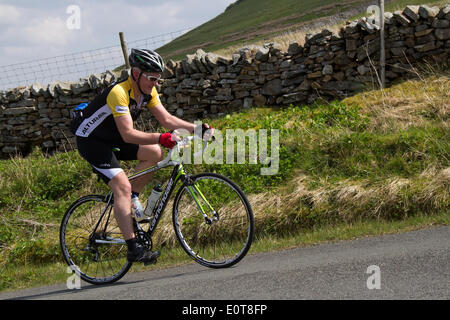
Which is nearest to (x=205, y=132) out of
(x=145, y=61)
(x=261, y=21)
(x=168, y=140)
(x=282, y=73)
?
(x=168, y=140)

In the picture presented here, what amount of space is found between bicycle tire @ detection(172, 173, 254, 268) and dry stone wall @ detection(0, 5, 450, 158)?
5.11m

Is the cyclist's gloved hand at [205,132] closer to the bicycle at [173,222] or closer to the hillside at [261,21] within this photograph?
the bicycle at [173,222]

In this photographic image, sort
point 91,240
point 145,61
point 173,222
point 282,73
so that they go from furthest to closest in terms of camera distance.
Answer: point 282,73
point 91,240
point 173,222
point 145,61

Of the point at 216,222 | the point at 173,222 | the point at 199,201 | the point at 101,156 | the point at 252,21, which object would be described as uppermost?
the point at 252,21

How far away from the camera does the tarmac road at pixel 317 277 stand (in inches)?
167

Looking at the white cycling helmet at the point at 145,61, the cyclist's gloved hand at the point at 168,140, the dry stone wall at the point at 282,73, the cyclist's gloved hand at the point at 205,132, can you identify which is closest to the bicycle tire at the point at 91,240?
the cyclist's gloved hand at the point at 168,140

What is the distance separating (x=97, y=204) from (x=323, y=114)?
535 centimetres

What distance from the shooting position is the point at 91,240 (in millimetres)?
6102

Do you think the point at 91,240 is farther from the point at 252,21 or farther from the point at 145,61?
the point at 252,21

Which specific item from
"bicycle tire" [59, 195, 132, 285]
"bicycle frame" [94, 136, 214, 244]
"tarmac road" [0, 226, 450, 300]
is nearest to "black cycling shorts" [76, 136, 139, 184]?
"bicycle frame" [94, 136, 214, 244]

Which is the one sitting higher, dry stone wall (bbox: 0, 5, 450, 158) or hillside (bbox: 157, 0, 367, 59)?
hillside (bbox: 157, 0, 367, 59)

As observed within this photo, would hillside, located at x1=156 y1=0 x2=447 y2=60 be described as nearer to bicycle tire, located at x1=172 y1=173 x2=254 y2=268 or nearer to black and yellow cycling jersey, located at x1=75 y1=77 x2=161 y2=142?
bicycle tire, located at x1=172 y1=173 x2=254 y2=268

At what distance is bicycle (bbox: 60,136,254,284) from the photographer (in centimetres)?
548

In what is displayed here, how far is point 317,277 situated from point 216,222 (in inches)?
63.9
